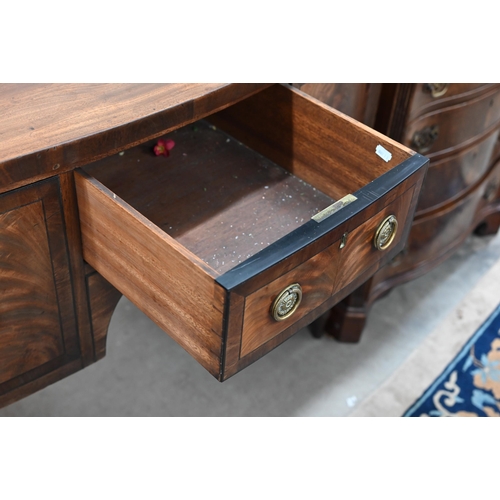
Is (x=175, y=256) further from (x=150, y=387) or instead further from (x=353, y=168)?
(x=150, y=387)

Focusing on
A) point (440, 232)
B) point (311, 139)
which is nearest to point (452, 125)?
point (440, 232)

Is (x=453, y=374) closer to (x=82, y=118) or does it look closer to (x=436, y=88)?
(x=436, y=88)

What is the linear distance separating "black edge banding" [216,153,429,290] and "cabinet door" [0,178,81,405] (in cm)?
23

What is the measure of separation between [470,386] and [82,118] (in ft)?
3.24

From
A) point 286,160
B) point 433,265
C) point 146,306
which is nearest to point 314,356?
point 433,265

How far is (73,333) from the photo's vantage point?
34.7 inches

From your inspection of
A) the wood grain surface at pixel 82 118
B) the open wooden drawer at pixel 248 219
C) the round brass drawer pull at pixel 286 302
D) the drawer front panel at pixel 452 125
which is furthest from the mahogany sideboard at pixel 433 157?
the round brass drawer pull at pixel 286 302

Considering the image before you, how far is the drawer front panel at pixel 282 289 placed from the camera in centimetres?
68

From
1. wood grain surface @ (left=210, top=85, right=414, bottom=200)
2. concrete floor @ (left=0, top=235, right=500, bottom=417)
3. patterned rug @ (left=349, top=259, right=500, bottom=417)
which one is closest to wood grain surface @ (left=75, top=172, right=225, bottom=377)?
wood grain surface @ (left=210, top=85, right=414, bottom=200)

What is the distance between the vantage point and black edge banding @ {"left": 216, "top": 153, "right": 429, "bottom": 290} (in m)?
0.64

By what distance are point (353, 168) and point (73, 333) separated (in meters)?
0.41

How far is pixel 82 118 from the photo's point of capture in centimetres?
73

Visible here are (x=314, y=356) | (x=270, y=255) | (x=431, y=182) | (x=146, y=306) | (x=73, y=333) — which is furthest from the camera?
(x=314, y=356)

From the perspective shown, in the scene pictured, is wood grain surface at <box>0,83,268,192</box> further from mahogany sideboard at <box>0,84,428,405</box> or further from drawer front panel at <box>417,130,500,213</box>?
drawer front panel at <box>417,130,500,213</box>
